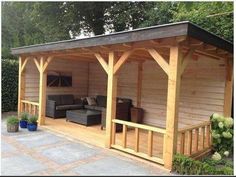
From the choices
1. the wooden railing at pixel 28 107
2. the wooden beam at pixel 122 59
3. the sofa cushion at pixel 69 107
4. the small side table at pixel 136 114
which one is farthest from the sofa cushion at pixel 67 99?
the wooden beam at pixel 122 59

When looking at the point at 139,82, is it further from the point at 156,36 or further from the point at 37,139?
the point at 156,36

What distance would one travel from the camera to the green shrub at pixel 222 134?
5188 millimetres

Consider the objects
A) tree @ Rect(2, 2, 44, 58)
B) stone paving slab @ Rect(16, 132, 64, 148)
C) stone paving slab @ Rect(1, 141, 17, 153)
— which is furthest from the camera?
tree @ Rect(2, 2, 44, 58)

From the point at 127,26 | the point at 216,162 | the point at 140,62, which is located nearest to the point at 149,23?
the point at 127,26

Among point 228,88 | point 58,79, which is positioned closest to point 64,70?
point 58,79

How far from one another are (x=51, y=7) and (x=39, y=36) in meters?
2.88

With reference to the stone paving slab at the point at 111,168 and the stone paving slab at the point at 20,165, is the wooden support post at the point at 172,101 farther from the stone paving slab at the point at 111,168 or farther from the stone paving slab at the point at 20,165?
the stone paving slab at the point at 20,165

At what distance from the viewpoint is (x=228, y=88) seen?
245 inches

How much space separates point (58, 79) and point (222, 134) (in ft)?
21.4

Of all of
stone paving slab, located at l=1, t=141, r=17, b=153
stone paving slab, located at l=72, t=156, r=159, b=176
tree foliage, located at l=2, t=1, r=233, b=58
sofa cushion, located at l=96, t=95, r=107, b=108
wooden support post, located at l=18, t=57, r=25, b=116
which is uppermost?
tree foliage, located at l=2, t=1, r=233, b=58

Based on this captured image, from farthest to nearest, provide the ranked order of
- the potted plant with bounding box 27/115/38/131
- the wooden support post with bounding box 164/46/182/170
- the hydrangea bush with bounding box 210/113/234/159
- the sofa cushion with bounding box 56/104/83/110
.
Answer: the sofa cushion with bounding box 56/104/83/110
the potted plant with bounding box 27/115/38/131
the hydrangea bush with bounding box 210/113/234/159
the wooden support post with bounding box 164/46/182/170

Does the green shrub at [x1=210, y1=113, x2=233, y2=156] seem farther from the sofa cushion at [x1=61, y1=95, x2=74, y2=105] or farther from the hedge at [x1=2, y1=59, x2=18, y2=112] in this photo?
the hedge at [x1=2, y1=59, x2=18, y2=112]

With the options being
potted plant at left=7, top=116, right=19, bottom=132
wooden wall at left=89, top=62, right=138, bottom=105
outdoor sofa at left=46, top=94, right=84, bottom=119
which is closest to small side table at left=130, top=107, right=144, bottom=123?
wooden wall at left=89, top=62, right=138, bottom=105

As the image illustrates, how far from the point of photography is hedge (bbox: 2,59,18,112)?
9.23 meters
